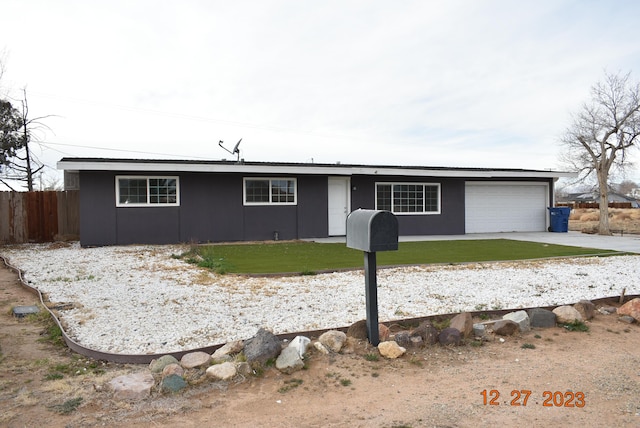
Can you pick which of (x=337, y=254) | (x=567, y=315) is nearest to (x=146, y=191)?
(x=337, y=254)

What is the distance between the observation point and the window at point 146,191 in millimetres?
13812

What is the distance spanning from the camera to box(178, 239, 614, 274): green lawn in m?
9.34

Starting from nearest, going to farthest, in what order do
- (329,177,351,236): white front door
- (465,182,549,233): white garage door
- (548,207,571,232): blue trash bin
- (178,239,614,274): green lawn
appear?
(178,239,614,274): green lawn, (329,177,351,236): white front door, (465,182,549,233): white garage door, (548,207,571,232): blue trash bin

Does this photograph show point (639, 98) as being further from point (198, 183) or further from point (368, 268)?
point (368, 268)

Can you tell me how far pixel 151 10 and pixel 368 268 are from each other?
9565 millimetres

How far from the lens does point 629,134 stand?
1817cm

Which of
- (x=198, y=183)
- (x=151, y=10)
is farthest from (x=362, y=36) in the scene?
(x=198, y=183)

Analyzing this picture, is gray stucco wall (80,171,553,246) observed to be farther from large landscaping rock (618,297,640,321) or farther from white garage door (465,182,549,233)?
large landscaping rock (618,297,640,321)

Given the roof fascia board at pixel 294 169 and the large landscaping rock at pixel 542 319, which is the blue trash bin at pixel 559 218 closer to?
the roof fascia board at pixel 294 169

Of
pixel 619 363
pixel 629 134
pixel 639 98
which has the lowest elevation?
pixel 619 363

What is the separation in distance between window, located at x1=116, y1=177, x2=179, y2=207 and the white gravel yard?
391 cm

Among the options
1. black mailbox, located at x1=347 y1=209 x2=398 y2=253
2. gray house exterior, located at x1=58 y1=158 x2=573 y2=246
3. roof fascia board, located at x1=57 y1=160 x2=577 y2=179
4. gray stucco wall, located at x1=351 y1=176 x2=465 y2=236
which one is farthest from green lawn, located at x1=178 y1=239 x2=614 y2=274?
black mailbox, located at x1=347 y1=209 x2=398 y2=253

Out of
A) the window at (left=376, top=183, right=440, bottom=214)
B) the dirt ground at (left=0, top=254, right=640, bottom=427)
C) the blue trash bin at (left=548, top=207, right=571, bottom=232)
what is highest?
the window at (left=376, top=183, right=440, bottom=214)

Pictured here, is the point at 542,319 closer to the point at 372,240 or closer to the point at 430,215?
the point at 372,240
